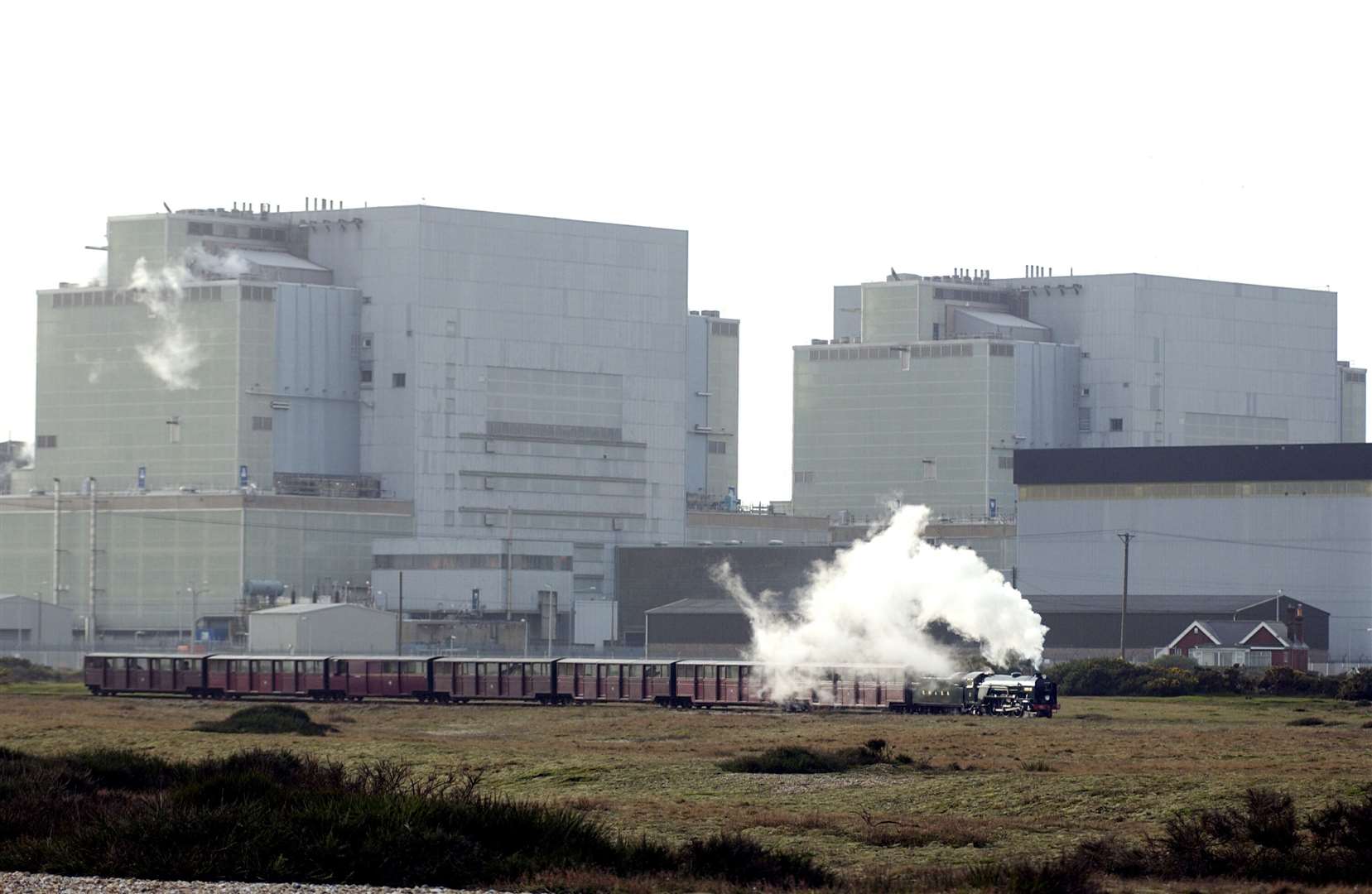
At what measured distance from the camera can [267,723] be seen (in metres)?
83.7

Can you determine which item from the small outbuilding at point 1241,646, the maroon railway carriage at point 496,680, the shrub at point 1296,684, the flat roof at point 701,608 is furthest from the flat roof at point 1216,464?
the maroon railway carriage at point 496,680

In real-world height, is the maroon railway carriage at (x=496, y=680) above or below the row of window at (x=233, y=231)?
below

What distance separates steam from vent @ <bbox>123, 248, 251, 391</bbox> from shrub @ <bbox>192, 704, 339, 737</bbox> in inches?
3891

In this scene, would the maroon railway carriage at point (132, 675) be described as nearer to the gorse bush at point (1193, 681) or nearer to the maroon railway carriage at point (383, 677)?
the maroon railway carriage at point (383, 677)

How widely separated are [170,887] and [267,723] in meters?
49.9

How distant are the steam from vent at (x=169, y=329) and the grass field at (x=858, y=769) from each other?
80941 millimetres

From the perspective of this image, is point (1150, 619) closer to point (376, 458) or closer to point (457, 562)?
point (457, 562)

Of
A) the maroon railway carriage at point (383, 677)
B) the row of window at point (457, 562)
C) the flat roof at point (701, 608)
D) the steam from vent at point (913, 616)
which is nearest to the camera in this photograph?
the steam from vent at point (913, 616)

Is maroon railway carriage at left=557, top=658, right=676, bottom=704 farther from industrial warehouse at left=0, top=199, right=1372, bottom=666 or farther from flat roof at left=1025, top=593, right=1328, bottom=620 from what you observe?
industrial warehouse at left=0, top=199, right=1372, bottom=666

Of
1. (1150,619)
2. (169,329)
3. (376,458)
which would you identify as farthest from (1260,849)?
(169,329)

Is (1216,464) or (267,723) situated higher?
(1216,464)

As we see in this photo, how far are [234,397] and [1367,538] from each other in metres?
88.4

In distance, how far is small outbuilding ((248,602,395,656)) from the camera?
529 ft

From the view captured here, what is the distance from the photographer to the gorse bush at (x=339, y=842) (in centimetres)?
3672
